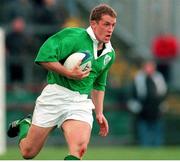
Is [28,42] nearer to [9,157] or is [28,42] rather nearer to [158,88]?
[158,88]

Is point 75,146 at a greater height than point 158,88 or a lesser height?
greater

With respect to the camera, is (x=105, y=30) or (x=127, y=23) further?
(x=127, y=23)

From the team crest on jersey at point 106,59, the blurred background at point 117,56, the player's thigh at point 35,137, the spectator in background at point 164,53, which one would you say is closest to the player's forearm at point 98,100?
the team crest on jersey at point 106,59

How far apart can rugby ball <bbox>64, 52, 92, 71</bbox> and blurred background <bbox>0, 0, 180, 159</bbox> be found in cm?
1067

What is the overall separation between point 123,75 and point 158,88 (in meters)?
1.20

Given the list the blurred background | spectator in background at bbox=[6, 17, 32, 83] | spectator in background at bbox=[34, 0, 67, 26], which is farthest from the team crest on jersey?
spectator in background at bbox=[34, 0, 67, 26]

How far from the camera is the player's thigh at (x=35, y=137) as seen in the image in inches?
414

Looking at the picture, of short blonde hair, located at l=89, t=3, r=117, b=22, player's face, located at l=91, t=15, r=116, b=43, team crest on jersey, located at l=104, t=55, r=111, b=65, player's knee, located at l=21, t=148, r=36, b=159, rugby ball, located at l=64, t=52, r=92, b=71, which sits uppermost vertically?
short blonde hair, located at l=89, t=3, r=117, b=22

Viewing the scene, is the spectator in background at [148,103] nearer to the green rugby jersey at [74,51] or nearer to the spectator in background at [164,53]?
the spectator in background at [164,53]

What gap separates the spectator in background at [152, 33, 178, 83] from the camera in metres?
21.5

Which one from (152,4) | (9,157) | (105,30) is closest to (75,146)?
(105,30)

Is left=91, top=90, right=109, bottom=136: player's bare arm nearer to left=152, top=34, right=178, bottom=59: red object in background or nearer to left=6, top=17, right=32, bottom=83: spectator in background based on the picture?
left=6, top=17, right=32, bottom=83: spectator in background

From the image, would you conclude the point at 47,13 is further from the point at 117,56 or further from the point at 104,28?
the point at 104,28

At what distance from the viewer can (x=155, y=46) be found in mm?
21562
